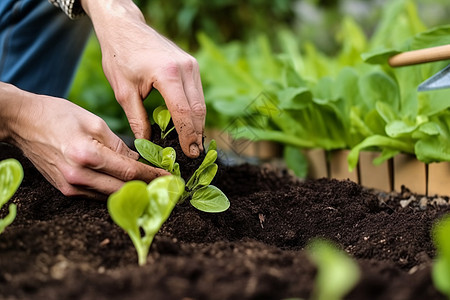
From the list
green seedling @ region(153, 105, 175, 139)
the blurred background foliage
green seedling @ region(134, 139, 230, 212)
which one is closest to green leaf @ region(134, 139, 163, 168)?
green seedling @ region(134, 139, 230, 212)

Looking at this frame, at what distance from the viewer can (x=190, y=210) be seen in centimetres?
115

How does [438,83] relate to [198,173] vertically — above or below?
above

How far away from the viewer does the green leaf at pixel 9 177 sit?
34.7 inches

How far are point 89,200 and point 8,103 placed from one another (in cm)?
27

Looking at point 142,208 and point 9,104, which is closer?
point 142,208

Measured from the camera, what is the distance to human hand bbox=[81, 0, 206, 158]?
1137 mm

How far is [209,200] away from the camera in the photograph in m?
1.12

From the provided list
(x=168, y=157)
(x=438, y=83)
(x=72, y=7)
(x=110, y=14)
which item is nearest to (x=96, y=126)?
(x=168, y=157)

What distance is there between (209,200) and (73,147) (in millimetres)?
307

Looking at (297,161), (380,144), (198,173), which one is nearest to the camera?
(198,173)

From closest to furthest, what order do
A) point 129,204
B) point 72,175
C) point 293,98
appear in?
point 129,204 < point 72,175 < point 293,98

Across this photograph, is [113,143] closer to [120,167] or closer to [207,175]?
[120,167]

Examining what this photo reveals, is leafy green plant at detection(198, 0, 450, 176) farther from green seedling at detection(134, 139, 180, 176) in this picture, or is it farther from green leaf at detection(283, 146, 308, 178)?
green seedling at detection(134, 139, 180, 176)

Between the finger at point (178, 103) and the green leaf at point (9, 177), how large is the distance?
0.36 meters
